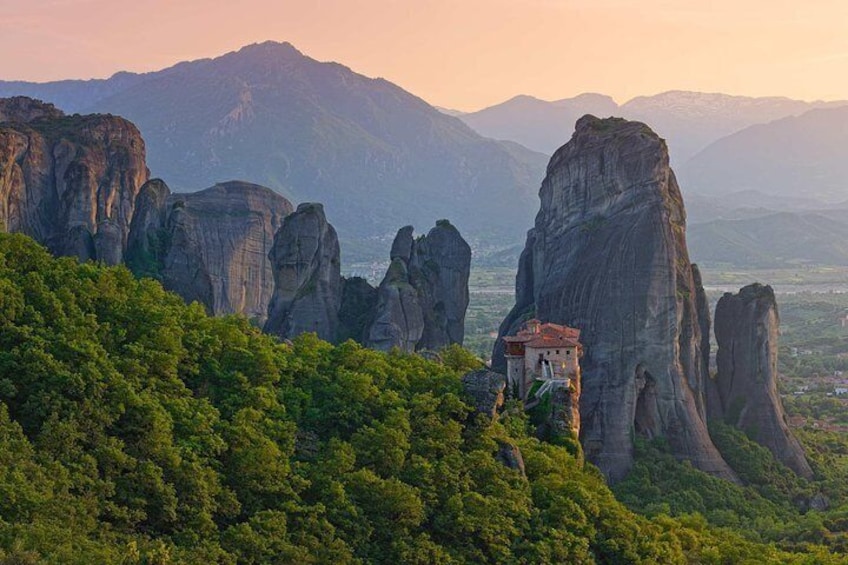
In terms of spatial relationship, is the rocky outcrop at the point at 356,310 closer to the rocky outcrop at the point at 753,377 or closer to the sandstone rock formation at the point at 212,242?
the sandstone rock formation at the point at 212,242

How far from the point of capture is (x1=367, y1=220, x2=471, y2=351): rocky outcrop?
72.6 m

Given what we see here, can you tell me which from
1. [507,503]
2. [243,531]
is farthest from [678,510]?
[243,531]

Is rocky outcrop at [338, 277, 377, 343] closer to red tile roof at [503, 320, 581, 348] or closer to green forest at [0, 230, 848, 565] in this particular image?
red tile roof at [503, 320, 581, 348]

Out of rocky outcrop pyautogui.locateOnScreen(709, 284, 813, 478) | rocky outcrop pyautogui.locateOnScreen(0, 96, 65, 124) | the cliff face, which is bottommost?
rocky outcrop pyautogui.locateOnScreen(709, 284, 813, 478)

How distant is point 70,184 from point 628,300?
42336 millimetres

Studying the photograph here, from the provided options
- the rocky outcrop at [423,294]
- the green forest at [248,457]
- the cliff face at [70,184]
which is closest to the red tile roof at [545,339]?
the green forest at [248,457]

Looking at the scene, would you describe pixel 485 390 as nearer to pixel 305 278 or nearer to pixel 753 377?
pixel 753 377

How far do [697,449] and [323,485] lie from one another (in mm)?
31207

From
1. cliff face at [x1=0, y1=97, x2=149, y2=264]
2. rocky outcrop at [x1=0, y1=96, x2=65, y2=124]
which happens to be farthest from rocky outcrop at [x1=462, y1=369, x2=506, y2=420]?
rocky outcrop at [x1=0, y1=96, x2=65, y2=124]

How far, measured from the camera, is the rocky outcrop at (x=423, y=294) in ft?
238

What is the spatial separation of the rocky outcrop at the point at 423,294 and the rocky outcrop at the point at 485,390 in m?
30.0

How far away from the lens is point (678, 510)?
52719mm

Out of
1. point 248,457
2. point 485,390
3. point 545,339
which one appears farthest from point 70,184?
point 248,457

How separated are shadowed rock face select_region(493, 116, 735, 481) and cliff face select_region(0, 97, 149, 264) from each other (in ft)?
105
